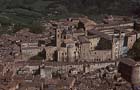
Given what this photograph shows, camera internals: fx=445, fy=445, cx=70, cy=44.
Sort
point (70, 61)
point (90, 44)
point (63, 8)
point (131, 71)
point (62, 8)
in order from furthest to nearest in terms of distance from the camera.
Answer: point (63, 8), point (62, 8), point (90, 44), point (70, 61), point (131, 71)

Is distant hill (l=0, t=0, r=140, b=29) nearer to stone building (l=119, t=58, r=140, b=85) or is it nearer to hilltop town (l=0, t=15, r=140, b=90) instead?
hilltop town (l=0, t=15, r=140, b=90)

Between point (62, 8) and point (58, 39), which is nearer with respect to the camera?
point (58, 39)

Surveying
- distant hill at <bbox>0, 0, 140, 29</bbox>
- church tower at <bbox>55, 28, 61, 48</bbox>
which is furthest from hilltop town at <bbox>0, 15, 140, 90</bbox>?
distant hill at <bbox>0, 0, 140, 29</bbox>

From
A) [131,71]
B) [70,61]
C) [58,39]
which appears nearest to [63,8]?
[58,39]

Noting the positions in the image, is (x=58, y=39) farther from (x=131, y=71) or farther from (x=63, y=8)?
(x=63, y=8)

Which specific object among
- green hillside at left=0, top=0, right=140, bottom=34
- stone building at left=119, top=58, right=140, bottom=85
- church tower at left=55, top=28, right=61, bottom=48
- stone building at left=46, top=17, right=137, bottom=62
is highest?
church tower at left=55, top=28, right=61, bottom=48

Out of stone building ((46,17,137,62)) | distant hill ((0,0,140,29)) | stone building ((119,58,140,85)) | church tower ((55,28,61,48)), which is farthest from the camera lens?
distant hill ((0,0,140,29))

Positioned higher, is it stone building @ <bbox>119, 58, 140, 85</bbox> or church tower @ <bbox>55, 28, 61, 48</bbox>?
church tower @ <bbox>55, 28, 61, 48</bbox>
